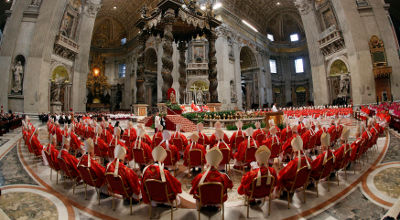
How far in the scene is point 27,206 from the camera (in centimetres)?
271

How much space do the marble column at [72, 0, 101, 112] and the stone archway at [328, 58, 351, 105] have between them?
1076 inches

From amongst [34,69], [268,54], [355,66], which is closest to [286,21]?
[268,54]

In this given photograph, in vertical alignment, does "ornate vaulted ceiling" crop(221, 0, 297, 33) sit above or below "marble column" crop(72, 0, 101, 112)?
above

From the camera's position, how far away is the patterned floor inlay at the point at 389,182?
116 inches

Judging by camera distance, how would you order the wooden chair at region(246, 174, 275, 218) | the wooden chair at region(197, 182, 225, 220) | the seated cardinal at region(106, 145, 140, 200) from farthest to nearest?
the seated cardinal at region(106, 145, 140, 200) < the wooden chair at region(246, 174, 275, 218) < the wooden chair at region(197, 182, 225, 220)

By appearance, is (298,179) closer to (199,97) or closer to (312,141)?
(312,141)

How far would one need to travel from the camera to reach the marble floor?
8.08ft

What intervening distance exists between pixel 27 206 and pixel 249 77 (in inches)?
1231

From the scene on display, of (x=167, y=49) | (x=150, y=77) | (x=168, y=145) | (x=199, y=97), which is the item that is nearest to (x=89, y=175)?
(x=168, y=145)

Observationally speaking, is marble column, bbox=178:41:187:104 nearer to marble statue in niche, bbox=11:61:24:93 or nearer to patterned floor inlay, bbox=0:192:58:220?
patterned floor inlay, bbox=0:192:58:220

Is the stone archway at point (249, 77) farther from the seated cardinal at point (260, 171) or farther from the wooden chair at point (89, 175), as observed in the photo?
the wooden chair at point (89, 175)

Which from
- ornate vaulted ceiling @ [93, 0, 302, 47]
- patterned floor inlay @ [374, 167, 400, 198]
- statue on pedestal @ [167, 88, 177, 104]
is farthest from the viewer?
ornate vaulted ceiling @ [93, 0, 302, 47]

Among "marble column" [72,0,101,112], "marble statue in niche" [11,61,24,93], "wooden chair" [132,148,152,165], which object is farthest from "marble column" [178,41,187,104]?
"marble statue in niche" [11,61,24,93]

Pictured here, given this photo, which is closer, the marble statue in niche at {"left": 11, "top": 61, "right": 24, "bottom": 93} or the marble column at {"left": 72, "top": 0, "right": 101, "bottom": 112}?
the marble statue in niche at {"left": 11, "top": 61, "right": 24, "bottom": 93}
